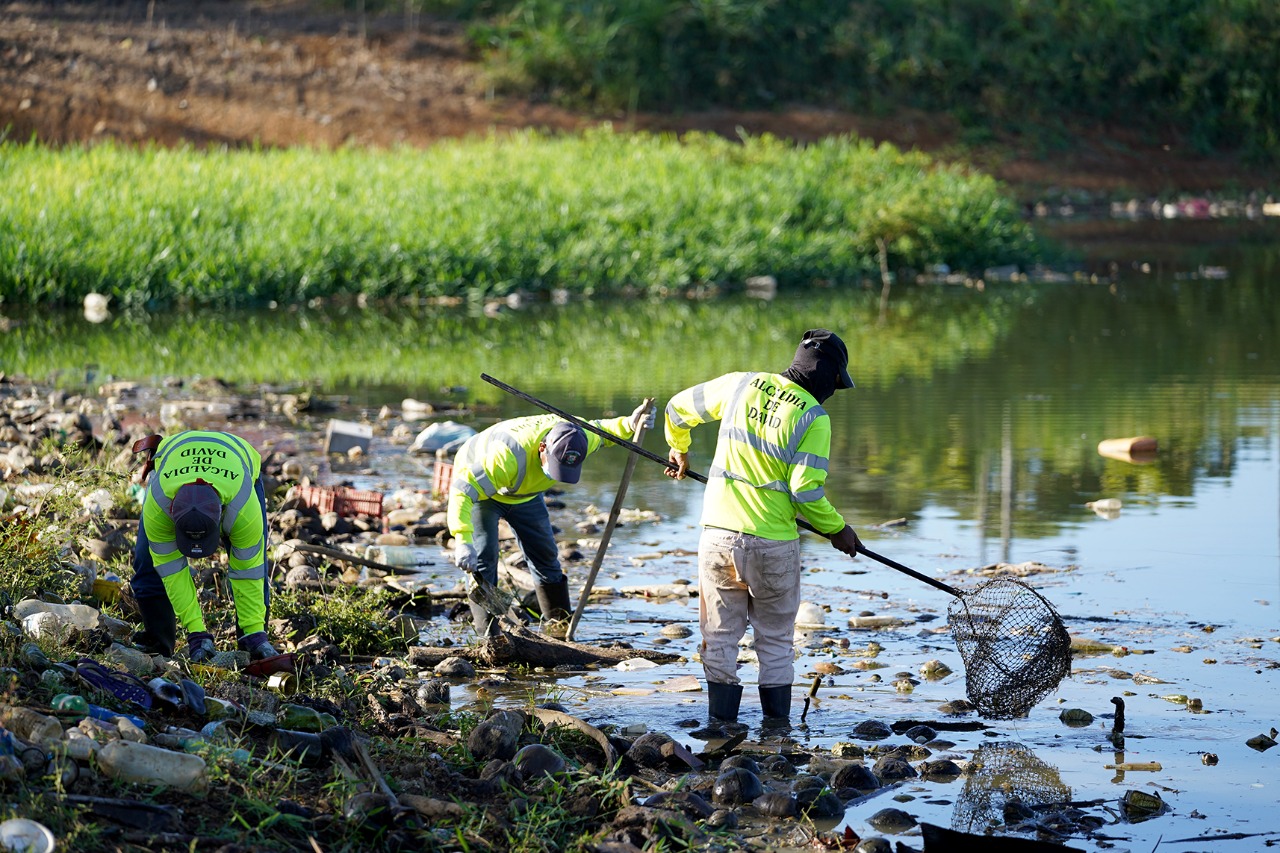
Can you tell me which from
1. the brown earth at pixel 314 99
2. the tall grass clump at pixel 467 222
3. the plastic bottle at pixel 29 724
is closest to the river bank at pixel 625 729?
the plastic bottle at pixel 29 724

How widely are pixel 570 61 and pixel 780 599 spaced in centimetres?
3435

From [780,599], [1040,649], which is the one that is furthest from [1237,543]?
[780,599]

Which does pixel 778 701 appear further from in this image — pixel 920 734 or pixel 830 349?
pixel 830 349

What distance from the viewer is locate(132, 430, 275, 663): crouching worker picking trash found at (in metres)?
6.61

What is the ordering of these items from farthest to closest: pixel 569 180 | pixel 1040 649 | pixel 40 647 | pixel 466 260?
1. pixel 569 180
2. pixel 466 260
3. pixel 1040 649
4. pixel 40 647

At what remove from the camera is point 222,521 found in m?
6.84

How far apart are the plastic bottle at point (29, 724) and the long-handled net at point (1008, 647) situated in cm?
243

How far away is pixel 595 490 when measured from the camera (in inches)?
449

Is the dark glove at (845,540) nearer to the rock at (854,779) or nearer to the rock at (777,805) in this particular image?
the rock at (854,779)

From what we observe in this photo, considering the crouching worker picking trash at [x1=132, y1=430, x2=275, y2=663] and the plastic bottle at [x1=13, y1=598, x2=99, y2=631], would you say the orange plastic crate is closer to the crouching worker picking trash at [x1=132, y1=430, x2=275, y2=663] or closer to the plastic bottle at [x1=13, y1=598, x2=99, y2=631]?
the crouching worker picking trash at [x1=132, y1=430, x2=275, y2=663]

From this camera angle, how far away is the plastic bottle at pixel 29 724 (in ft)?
16.8

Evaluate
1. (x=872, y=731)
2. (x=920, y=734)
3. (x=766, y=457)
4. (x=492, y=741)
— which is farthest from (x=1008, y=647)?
(x=492, y=741)

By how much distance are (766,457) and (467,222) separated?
17.3 metres

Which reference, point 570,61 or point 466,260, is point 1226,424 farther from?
point 570,61
